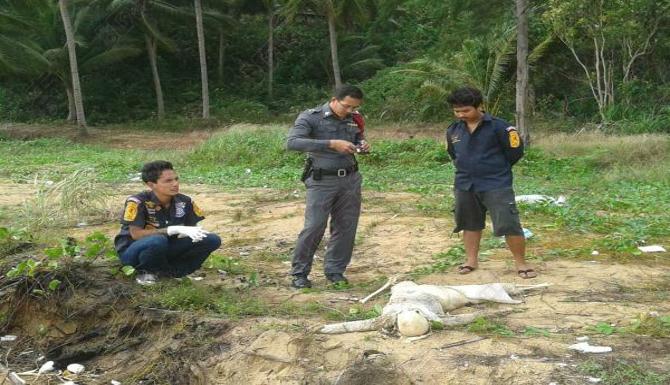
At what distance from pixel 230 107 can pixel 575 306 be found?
24.7m

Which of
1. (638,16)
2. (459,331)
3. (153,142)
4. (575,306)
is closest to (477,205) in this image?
(575,306)

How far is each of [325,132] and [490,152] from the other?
1.19 meters

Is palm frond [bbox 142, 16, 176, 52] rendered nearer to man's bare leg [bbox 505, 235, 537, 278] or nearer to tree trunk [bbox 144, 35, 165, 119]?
tree trunk [bbox 144, 35, 165, 119]

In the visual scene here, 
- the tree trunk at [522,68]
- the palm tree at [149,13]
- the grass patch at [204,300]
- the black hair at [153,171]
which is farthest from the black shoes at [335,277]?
the palm tree at [149,13]

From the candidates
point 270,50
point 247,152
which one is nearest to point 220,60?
point 270,50

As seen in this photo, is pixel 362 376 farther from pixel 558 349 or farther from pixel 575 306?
pixel 575 306

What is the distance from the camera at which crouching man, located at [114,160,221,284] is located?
537 centimetres

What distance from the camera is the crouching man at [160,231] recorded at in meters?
5.37

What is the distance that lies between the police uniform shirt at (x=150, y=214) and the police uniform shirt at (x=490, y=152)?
2.03 metres

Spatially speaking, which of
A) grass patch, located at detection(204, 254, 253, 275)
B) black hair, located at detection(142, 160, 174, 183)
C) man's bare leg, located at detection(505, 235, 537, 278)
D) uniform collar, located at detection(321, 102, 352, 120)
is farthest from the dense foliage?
black hair, located at detection(142, 160, 174, 183)

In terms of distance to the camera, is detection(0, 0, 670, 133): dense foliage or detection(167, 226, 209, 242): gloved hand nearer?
detection(167, 226, 209, 242): gloved hand

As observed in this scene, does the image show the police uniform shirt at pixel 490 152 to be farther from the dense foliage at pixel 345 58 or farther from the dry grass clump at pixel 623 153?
the dense foliage at pixel 345 58

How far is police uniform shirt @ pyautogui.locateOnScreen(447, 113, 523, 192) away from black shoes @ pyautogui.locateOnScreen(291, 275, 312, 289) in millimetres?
1393

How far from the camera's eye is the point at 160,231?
538cm
